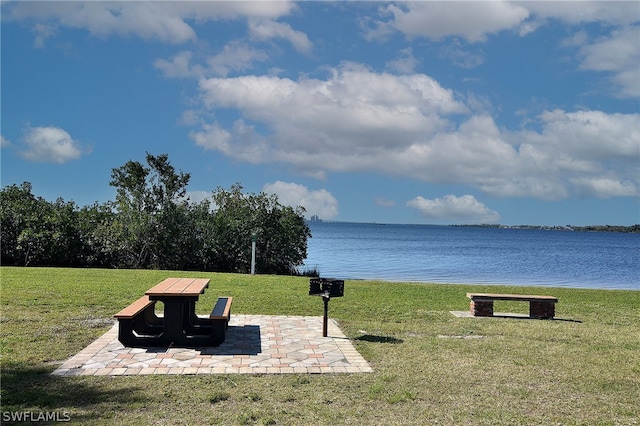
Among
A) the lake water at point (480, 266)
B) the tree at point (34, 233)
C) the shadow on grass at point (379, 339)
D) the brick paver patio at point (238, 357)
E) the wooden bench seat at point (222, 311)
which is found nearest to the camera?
the brick paver patio at point (238, 357)

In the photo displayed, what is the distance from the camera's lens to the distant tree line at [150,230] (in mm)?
23484

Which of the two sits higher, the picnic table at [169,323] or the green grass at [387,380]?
the picnic table at [169,323]

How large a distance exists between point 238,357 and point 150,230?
62.0 feet

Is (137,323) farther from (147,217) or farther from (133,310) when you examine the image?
(147,217)

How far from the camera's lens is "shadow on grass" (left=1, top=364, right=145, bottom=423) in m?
4.50

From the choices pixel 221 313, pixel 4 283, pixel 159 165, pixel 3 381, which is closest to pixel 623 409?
pixel 221 313

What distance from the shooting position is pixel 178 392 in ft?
16.4

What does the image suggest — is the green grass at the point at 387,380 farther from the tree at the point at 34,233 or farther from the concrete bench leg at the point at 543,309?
the tree at the point at 34,233

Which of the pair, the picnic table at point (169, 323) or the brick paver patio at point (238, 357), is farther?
the picnic table at point (169, 323)

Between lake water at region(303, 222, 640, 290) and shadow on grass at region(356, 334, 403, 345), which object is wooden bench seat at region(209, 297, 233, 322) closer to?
shadow on grass at region(356, 334, 403, 345)

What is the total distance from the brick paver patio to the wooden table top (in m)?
0.70

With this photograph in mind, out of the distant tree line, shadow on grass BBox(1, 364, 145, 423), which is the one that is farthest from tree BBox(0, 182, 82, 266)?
shadow on grass BBox(1, 364, 145, 423)

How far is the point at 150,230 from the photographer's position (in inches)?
949

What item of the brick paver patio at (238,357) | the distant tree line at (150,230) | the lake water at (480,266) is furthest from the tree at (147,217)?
the brick paver patio at (238,357)
